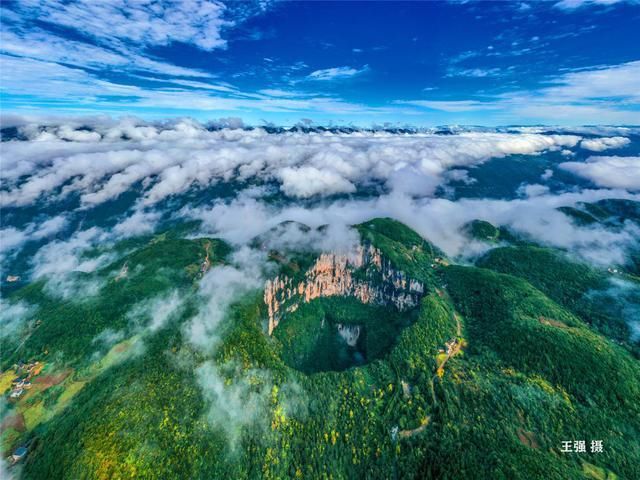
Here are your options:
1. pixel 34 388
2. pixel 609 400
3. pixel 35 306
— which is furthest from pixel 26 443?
pixel 609 400

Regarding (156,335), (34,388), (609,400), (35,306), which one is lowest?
(35,306)

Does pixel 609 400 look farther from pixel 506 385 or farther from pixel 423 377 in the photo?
pixel 423 377

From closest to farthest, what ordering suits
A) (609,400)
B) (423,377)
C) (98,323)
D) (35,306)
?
(609,400) < (423,377) < (98,323) < (35,306)

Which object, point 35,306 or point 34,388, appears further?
point 35,306

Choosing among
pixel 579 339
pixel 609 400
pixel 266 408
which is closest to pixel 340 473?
pixel 266 408

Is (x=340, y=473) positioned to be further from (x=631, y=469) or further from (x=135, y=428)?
(x=631, y=469)

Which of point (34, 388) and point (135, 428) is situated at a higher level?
point (135, 428)

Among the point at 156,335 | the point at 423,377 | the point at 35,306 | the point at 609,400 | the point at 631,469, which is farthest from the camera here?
the point at 35,306
